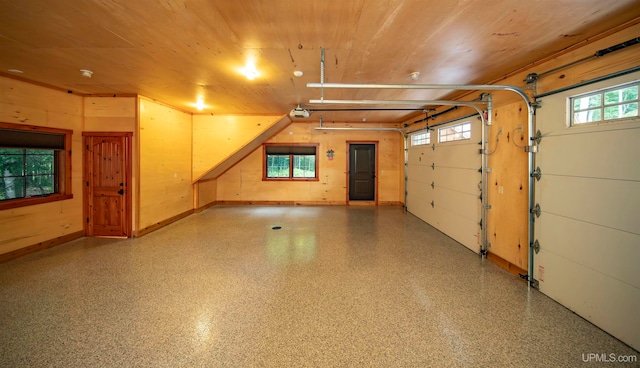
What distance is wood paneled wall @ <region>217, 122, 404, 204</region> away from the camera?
802 centimetres

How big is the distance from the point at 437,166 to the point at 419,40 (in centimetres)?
337

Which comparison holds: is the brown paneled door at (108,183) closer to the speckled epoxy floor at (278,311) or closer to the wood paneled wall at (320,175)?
the speckled epoxy floor at (278,311)

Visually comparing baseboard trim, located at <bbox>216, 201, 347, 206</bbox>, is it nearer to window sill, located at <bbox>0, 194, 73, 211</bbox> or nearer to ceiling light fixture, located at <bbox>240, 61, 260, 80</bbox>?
window sill, located at <bbox>0, 194, 73, 211</bbox>

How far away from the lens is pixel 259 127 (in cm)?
641

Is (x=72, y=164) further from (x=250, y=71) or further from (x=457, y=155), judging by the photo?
(x=457, y=155)

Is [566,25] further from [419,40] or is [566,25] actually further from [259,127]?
[259,127]

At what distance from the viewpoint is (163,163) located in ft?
17.6

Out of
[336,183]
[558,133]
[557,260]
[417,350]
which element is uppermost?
[558,133]

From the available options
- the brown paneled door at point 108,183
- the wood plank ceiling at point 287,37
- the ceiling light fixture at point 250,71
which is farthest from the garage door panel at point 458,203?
the brown paneled door at point 108,183

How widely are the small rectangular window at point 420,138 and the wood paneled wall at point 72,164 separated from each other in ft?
22.9

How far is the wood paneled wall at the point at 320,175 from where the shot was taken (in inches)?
316

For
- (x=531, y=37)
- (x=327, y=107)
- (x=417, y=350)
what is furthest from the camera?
(x=327, y=107)

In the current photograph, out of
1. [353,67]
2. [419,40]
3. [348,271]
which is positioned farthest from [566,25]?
[348,271]

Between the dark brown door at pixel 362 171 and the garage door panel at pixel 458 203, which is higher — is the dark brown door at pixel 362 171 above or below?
above
